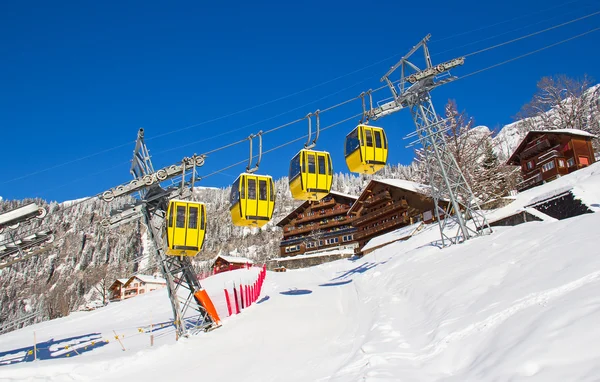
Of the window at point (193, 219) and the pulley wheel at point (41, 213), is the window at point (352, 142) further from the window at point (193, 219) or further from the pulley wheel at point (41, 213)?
the pulley wheel at point (41, 213)

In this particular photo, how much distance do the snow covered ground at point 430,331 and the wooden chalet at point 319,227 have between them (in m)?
49.6

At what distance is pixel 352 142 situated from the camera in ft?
58.4

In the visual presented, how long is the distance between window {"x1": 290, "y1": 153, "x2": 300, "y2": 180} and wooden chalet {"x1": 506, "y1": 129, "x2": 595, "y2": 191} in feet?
111

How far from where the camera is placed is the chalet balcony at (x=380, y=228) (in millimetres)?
52125

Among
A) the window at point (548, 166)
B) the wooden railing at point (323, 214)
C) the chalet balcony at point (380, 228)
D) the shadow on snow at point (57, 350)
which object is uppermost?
the wooden railing at point (323, 214)

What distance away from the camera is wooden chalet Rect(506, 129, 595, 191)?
4100 cm

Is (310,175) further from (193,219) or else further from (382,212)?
(382,212)

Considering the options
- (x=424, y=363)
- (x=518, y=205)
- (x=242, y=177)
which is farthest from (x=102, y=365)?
(x=518, y=205)

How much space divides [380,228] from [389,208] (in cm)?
340

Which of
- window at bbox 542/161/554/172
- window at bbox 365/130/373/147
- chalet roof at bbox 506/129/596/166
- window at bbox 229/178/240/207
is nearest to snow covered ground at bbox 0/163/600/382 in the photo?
window at bbox 229/178/240/207

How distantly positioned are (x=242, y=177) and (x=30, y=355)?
15.4 m

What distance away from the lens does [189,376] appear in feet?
34.8

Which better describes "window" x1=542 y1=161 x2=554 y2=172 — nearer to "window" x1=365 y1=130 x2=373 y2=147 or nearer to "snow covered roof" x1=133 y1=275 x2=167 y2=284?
"window" x1=365 y1=130 x2=373 y2=147

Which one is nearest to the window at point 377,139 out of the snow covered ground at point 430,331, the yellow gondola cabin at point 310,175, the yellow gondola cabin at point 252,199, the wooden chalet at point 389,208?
the yellow gondola cabin at point 310,175
